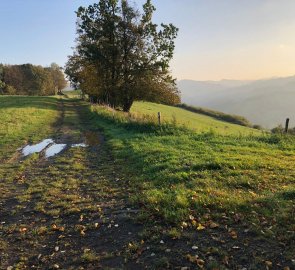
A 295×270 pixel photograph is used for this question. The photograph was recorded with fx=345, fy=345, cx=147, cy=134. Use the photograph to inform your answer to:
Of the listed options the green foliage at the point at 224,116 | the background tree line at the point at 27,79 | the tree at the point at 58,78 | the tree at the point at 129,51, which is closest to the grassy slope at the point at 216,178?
the tree at the point at 129,51

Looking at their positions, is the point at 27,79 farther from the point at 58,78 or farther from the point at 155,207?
the point at 155,207

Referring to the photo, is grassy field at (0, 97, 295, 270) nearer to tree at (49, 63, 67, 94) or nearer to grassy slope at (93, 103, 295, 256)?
grassy slope at (93, 103, 295, 256)

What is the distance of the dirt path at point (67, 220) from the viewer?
23.7ft

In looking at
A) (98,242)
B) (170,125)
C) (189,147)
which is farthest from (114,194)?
(170,125)

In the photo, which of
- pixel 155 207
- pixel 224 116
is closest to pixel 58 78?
pixel 224 116

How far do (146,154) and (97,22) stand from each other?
1326 inches

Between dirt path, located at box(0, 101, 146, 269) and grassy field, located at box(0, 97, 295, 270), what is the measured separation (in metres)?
0.03

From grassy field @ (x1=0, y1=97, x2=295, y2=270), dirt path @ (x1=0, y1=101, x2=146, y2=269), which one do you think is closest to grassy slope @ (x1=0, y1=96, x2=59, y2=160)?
grassy field @ (x1=0, y1=97, x2=295, y2=270)

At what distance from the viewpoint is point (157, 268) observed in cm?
656

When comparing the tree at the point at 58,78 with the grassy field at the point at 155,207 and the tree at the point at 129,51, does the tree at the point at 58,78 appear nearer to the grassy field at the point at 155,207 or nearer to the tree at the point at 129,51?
the tree at the point at 129,51

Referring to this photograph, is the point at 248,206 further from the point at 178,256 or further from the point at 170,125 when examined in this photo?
the point at 170,125

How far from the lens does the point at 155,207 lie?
30.1 ft

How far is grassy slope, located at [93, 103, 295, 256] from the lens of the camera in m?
8.47

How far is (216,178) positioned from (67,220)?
16.2 ft
